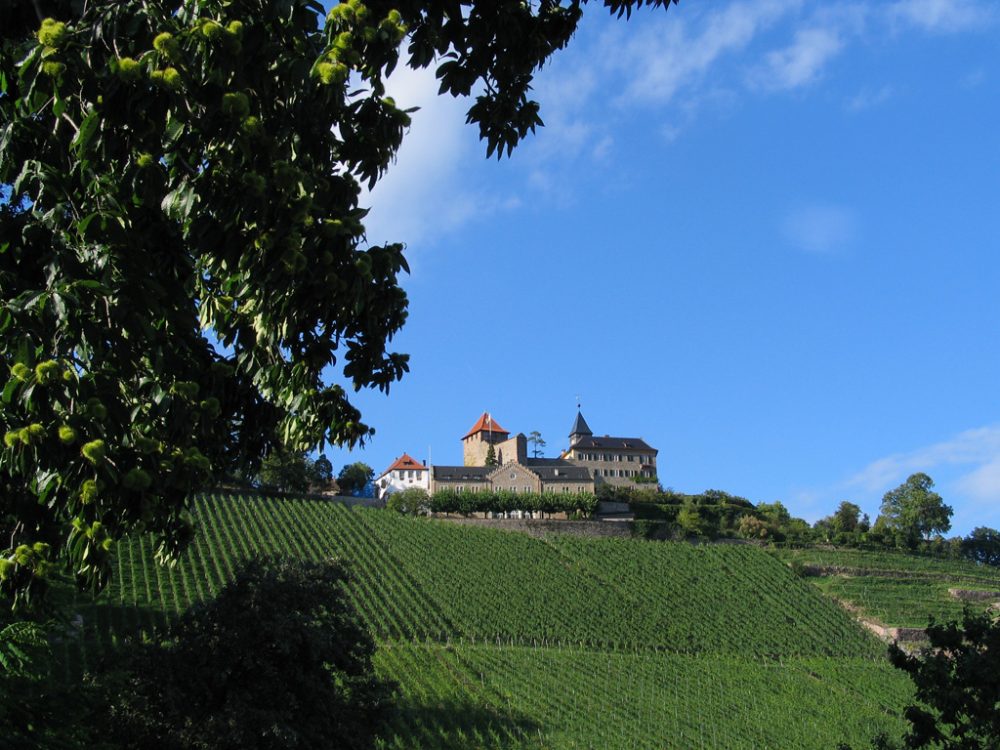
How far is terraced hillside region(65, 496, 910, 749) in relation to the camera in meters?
38.1

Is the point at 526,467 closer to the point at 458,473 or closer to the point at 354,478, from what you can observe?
the point at 458,473

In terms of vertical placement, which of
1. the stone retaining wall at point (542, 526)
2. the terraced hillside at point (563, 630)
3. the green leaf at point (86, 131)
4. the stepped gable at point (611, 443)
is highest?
the stepped gable at point (611, 443)

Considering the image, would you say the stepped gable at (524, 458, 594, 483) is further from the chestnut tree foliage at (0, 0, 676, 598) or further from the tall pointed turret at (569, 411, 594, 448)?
the chestnut tree foliage at (0, 0, 676, 598)

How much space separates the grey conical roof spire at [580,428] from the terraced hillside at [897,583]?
164 ft

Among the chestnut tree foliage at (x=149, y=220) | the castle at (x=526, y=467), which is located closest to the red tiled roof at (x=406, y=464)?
the castle at (x=526, y=467)

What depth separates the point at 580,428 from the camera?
438 ft

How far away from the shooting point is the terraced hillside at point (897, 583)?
68.3 m

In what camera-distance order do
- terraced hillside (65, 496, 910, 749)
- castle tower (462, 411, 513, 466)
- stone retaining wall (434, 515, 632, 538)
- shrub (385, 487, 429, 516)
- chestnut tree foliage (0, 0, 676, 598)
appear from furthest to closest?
castle tower (462, 411, 513, 466)
shrub (385, 487, 429, 516)
stone retaining wall (434, 515, 632, 538)
terraced hillside (65, 496, 910, 749)
chestnut tree foliage (0, 0, 676, 598)

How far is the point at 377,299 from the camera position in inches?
245

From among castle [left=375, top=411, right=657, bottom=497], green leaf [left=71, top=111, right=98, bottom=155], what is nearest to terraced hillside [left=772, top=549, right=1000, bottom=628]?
castle [left=375, top=411, right=657, bottom=497]

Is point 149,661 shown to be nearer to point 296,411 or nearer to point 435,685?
point 296,411

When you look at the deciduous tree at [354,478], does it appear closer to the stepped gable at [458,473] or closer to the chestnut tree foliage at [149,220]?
the stepped gable at [458,473]

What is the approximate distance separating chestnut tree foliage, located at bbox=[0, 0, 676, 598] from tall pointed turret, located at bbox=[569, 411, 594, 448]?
411ft

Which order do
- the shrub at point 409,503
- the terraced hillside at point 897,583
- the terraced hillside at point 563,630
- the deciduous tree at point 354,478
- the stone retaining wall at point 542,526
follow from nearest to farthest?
the terraced hillside at point 563,630 < the terraced hillside at point 897,583 < the stone retaining wall at point 542,526 < the shrub at point 409,503 < the deciduous tree at point 354,478
